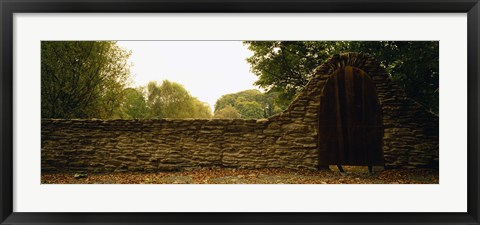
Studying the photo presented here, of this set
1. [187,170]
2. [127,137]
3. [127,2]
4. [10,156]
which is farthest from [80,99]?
[127,2]

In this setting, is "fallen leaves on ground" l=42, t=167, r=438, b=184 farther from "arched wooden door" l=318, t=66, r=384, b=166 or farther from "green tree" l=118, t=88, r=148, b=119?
"green tree" l=118, t=88, r=148, b=119

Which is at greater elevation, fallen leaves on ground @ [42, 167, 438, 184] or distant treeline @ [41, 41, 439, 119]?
distant treeline @ [41, 41, 439, 119]

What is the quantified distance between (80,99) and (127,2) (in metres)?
5.82

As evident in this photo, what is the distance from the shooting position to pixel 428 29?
3664 millimetres

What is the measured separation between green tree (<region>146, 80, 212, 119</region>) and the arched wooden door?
2.72m

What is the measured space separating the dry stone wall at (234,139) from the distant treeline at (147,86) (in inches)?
27.2

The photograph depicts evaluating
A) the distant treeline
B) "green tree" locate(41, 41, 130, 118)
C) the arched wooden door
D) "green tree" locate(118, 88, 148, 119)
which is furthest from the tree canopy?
"green tree" locate(41, 41, 130, 118)

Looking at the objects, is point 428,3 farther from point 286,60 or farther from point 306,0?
point 286,60

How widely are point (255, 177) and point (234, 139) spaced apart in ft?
3.34

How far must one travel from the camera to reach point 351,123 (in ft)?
19.6

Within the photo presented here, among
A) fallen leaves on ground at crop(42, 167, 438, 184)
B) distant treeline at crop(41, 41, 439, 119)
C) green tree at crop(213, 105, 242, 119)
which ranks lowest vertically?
fallen leaves on ground at crop(42, 167, 438, 184)

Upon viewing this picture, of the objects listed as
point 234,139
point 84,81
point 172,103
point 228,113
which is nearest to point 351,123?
point 234,139

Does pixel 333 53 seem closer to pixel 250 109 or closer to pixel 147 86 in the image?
pixel 250 109

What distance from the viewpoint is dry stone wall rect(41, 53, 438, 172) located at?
627 cm
